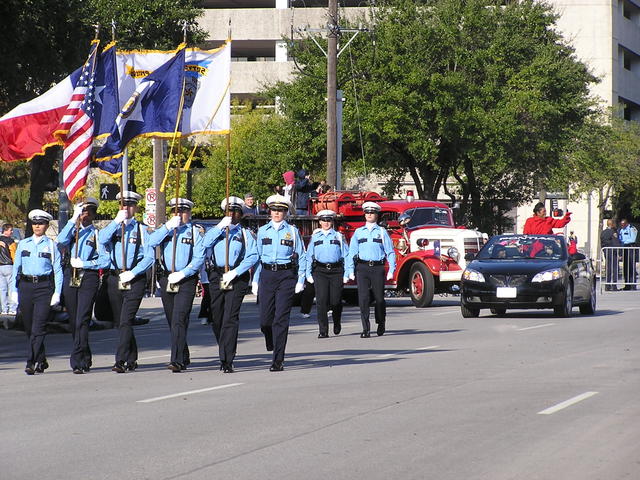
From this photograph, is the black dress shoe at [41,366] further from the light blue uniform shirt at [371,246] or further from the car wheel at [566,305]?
the car wheel at [566,305]

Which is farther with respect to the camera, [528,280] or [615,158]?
[615,158]

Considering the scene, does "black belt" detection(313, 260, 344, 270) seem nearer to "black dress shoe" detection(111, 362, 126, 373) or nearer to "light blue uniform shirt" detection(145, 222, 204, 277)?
"light blue uniform shirt" detection(145, 222, 204, 277)

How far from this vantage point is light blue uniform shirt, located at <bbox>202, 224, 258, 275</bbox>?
1448 centimetres

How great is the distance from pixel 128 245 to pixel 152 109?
106 inches

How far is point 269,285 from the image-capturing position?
1455 cm

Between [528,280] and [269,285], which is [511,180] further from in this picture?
[269,285]

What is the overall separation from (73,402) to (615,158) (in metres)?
60.2

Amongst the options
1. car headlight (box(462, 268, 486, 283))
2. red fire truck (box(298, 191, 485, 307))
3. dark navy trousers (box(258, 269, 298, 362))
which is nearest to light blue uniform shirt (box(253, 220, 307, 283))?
dark navy trousers (box(258, 269, 298, 362))

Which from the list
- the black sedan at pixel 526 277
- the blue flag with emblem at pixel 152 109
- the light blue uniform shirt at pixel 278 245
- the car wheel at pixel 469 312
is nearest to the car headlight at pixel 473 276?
the black sedan at pixel 526 277

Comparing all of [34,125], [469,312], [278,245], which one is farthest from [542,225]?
[278,245]

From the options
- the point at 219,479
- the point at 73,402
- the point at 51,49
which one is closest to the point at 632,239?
the point at 51,49

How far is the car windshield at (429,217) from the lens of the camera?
28906 millimetres

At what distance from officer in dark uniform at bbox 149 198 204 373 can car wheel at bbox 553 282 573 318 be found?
989cm

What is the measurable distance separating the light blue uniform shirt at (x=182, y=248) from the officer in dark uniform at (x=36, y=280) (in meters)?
1.13
